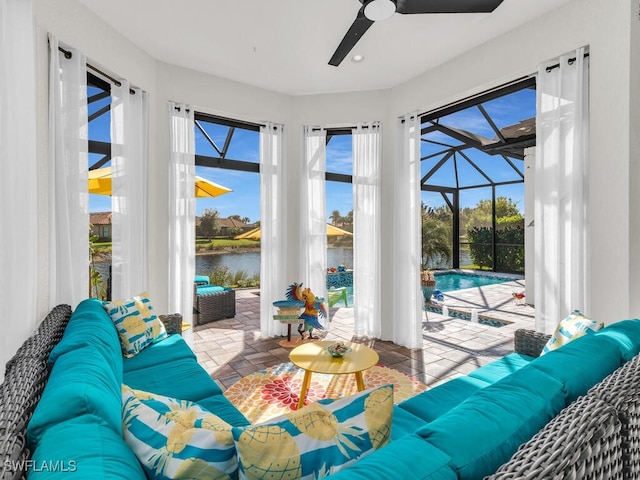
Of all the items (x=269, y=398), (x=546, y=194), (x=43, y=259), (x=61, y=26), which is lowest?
(x=269, y=398)

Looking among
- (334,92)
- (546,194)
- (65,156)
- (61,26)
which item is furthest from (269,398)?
(334,92)

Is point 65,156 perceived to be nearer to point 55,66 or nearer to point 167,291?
point 55,66

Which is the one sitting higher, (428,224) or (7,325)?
(428,224)

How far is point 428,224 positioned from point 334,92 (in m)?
8.35

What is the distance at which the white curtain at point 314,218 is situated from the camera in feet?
14.1

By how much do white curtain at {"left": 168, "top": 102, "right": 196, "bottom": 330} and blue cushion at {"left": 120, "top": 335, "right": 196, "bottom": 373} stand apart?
3.28ft

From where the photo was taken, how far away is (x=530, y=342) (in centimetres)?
234

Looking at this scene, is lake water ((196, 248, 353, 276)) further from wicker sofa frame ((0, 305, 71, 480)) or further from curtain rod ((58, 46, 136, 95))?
wicker sofa frame ((0, 305, 71, 480))

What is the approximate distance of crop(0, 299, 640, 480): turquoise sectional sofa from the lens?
757 millimetres

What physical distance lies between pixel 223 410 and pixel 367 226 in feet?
9.51

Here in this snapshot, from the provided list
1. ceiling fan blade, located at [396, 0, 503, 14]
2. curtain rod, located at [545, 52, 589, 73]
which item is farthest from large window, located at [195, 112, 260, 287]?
curtain rod, located at [545, 52, 589, 73]

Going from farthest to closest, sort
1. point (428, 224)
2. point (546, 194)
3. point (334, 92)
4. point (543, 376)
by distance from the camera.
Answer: point (428, 224) → point (334, 92) → point (546, 194) → point (543, 376)

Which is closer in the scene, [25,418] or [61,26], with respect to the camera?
[25,418]

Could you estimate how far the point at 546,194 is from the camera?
2629 millimetres
